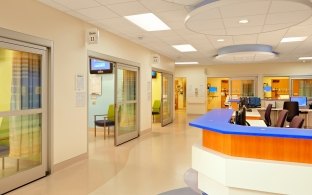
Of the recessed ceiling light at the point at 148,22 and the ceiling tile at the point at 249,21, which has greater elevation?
the recessed ceiling light at the point at 148,22

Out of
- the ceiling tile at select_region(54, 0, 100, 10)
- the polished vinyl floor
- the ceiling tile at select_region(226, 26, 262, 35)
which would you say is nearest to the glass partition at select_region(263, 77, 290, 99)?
the ceiling tile at select_region(226, 26, 262, 35)

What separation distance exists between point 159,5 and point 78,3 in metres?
1.34

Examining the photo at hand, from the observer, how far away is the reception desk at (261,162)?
7.59ft

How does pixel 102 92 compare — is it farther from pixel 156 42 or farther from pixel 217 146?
pixel 217 146

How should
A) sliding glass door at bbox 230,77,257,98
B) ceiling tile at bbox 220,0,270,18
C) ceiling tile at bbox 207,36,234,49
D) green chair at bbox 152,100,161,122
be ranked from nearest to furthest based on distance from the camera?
ceiling tile at bbox 220,0,270,18, ceiling tile at bbox 207,36,234,49, green chair at bbox 152,100,161,122, sliding glass door at bbox 230,77,257,98

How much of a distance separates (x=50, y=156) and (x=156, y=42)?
14.8ft

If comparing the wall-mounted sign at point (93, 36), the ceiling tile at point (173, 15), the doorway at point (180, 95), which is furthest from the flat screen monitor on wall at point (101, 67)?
the doorway at point (180, 95)

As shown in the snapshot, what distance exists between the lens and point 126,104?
7.30 meters

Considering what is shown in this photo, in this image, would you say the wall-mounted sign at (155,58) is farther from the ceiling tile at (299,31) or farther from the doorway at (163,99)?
the ceiling tile at (299,31)

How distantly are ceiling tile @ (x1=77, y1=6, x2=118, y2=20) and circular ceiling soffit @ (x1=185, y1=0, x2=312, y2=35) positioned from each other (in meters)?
1.44

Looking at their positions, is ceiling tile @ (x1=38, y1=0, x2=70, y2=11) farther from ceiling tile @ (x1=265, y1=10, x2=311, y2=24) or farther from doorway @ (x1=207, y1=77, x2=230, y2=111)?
doorway @ (x1=207, y1=77, x2=230, y2=111)

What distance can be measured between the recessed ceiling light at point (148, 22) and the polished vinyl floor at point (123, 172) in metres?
2.87

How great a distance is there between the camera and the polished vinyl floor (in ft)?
12.0

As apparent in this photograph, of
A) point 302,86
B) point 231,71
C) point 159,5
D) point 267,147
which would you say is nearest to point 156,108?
point 231,71
